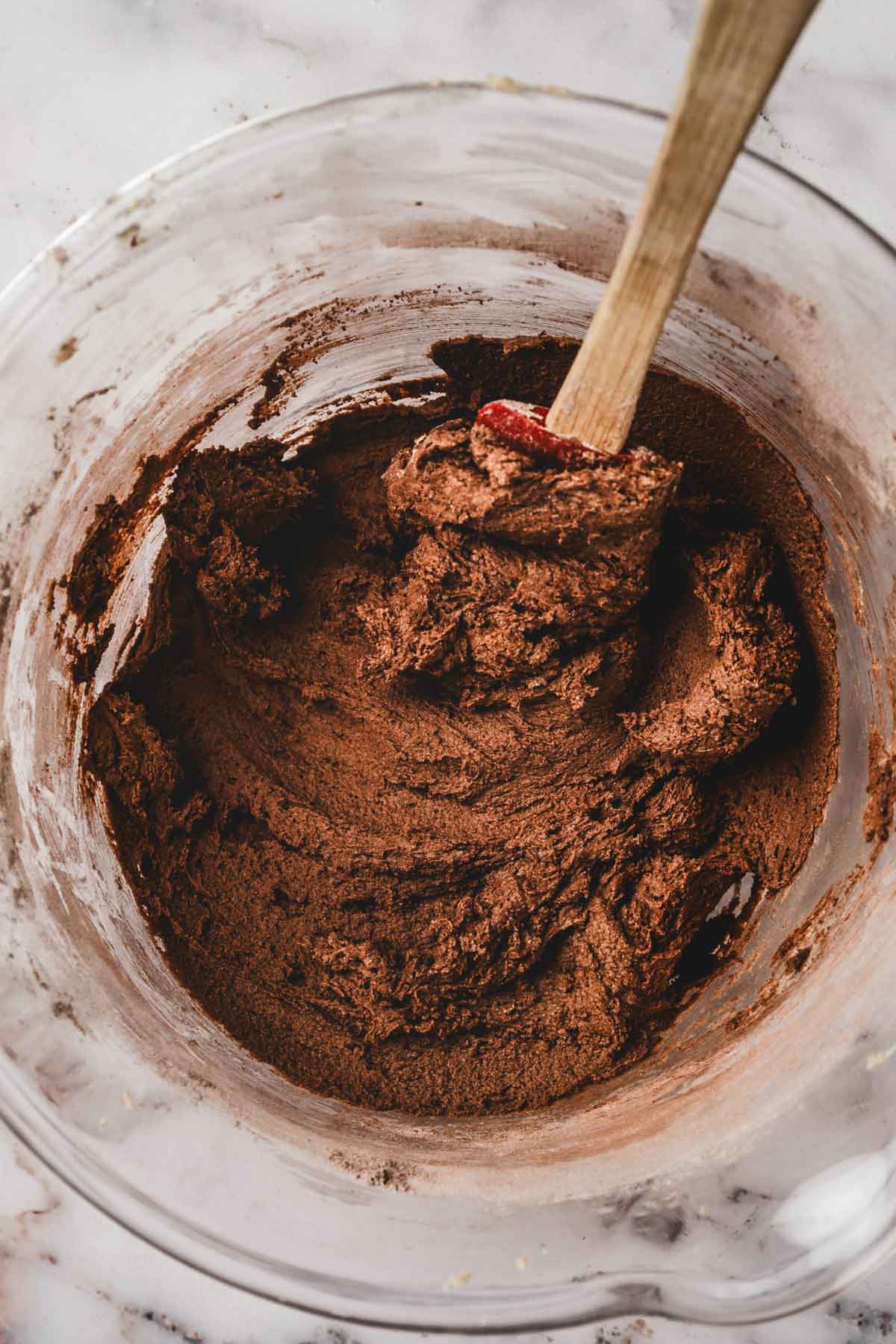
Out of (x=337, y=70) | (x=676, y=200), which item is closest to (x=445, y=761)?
(x=676, y=200)

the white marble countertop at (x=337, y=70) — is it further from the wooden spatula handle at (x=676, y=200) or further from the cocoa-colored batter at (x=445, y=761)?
the wooden spatula handle at (x=676, y=200)

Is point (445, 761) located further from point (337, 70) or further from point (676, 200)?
point (337, 70)

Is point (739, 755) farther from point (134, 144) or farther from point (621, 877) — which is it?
point (134, 144)

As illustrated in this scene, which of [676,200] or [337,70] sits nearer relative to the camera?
[676,200]

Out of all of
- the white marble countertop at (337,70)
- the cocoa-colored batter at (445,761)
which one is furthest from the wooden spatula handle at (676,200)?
the white marble countertop at (337,70)

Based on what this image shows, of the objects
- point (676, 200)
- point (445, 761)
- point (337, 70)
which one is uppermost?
point (337, 70)

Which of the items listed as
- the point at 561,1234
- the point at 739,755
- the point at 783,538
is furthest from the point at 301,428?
the point at 561,1234

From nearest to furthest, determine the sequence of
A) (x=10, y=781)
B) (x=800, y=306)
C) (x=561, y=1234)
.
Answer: (x=800, y=306) → (x=561, y=1234) → (x=10, y=781)

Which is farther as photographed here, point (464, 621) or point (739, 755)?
A: point (739, 755)
